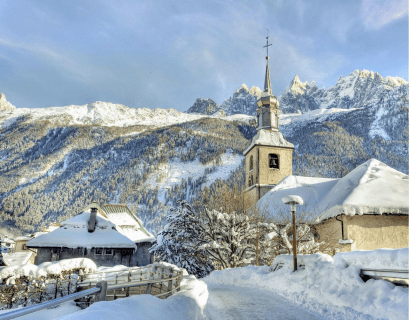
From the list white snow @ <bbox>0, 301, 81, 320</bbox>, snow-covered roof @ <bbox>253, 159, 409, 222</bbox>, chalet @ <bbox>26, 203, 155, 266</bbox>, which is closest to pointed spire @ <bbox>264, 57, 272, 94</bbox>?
snow-covered roof @ <bbox>253, 159, 409, 222</bbox>

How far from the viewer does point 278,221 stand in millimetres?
20906

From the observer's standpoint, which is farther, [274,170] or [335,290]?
[274,170]

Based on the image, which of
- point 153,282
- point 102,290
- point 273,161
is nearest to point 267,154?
point 273,161

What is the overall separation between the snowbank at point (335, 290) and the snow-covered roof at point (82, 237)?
18721 mm

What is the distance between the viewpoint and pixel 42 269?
58.8 feet

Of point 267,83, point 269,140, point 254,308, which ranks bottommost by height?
point 254,308

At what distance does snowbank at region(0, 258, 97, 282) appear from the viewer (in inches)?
651

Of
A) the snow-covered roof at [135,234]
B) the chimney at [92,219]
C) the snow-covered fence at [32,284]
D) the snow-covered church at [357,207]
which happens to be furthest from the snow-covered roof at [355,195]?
the snow-covered roof at [135,234]

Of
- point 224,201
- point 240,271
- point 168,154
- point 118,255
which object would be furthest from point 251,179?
point 168,154

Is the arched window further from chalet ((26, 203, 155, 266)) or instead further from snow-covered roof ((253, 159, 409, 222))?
chalet ((26, 203, 155, 266))

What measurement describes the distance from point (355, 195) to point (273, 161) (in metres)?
15.3

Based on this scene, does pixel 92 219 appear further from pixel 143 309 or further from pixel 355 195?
pixel 143 309

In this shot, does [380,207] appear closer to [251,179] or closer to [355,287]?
[355,287]

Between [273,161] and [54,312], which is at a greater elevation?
[273,161]
